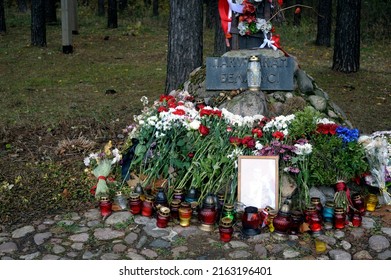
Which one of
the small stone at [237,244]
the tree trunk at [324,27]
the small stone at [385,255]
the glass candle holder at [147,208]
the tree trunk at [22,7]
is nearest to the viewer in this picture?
the small stone at [385,255]

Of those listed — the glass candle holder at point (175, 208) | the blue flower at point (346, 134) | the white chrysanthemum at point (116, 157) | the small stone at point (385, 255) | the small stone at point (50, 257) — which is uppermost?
the blue flower at point (346, 134)

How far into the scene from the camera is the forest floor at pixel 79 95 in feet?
18.5

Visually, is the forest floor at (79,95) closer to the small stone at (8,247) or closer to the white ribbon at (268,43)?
the small stone at (8,247)

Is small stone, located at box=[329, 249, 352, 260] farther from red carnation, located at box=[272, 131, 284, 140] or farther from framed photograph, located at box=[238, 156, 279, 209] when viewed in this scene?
red carnation, located at box=[272, 131, 284, 140]

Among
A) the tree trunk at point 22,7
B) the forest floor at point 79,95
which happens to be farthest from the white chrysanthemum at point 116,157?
the tree trunk at point 22,7

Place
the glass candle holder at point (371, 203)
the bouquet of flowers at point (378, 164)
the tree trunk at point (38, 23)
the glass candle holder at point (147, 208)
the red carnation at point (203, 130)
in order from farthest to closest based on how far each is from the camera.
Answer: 1. the tree trunk at point (38, 23)
2. the red carnation at point (203, 130)
3. the bouquet of flowers at point (378, 164)
4. the glass candle holder at point (371, 203)
5. the glass candle holder at point (147, 208)

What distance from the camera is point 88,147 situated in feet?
22.5

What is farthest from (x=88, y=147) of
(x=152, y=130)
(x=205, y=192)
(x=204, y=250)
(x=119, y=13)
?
(x=119, y=13)

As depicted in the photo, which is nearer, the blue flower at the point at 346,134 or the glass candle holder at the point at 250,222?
the glass candle holder at the point at 250,222

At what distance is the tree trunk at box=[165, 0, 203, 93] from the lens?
27.7 ft

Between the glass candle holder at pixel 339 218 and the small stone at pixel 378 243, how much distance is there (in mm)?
263

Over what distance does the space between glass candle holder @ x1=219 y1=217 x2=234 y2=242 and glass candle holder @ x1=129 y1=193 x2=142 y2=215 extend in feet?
2.63

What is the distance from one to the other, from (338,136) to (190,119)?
1433 millimetres

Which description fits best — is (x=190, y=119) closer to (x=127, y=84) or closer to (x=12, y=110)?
(x=12, y=110)
